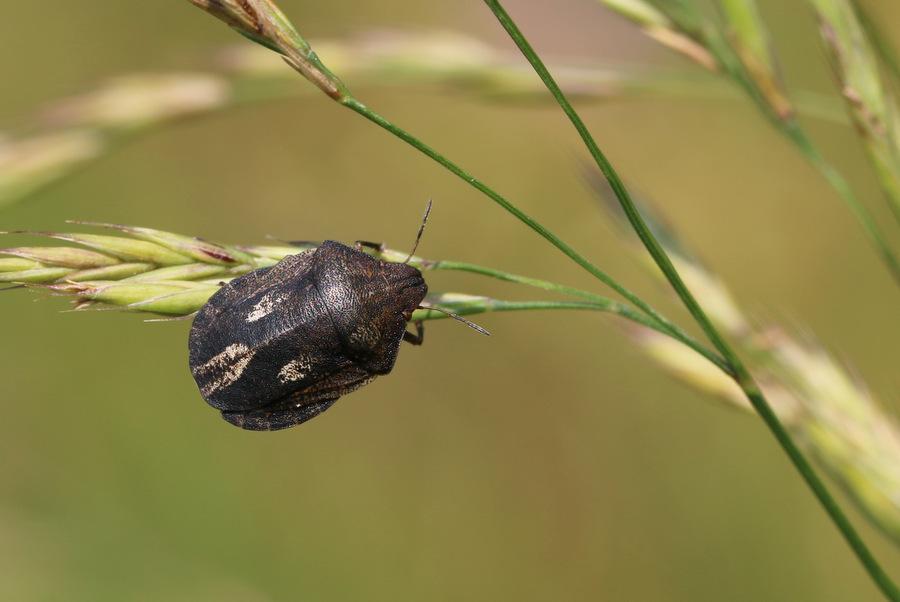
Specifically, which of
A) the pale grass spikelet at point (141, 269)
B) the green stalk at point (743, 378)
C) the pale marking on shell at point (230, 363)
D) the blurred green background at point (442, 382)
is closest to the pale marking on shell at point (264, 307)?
the pale marking on shell at point (230, 363)

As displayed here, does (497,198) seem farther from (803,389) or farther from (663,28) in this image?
(803,389)

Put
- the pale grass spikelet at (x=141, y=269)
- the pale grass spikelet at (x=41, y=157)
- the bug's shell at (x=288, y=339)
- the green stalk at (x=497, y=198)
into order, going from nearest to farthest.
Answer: the green stalk at (x=497, y=198)
the pale grass spikelet at (x=141, y=269)
the pale grass spikelet at (x=41, y=157)
the bug's shell at (x=288, y=339)

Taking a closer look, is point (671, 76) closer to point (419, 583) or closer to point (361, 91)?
point (419, 583)

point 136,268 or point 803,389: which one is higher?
point 136,268

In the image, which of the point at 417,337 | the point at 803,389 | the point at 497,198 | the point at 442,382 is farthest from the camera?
the point at 442,382

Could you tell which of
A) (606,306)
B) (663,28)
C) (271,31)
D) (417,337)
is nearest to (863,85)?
(663,28)

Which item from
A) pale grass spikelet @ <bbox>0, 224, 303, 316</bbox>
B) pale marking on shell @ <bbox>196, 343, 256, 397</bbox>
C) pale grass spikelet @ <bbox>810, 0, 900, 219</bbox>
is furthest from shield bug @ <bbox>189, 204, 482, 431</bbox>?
pale grass spikelet @ <bbox>810, 0, 900, 219</bbox>

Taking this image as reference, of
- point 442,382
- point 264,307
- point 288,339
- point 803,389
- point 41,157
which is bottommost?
point 803,389

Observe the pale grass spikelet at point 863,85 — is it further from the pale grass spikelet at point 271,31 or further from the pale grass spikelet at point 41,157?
the pale grass spikelet at point 41,157
